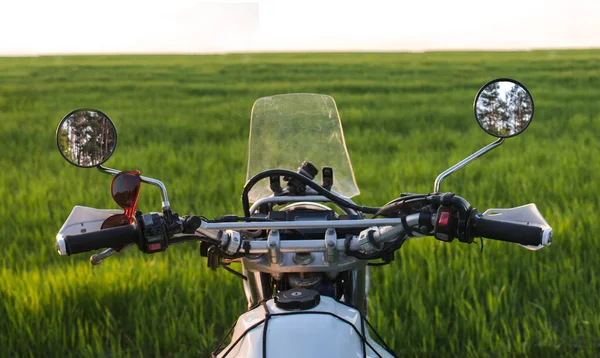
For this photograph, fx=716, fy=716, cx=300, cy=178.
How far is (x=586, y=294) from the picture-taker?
12.8 ft

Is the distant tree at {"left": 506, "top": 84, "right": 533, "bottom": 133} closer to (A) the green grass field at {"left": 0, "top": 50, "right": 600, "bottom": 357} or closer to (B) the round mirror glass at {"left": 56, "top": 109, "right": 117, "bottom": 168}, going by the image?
(B) the round mirror glass at {"left": 56, "top": 109, "right": 117, "bottom": 168}

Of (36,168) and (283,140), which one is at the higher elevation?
(283,140)

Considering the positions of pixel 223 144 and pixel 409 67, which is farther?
pixel 409 67

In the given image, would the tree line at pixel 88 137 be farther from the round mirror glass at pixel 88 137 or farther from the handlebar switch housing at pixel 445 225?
the handlebar switch housing at pixel 445 225

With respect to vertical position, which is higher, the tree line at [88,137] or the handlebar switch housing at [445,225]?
the tree line at [88,137]

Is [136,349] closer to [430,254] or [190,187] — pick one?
[430,254]

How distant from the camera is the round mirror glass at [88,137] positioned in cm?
200

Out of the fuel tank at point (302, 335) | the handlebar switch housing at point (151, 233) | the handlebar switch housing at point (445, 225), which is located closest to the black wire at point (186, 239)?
the handlebar switch housing at point (151, 233)

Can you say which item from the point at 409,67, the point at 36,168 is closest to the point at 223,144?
the point at 36,168

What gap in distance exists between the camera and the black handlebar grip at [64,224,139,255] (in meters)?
1.61

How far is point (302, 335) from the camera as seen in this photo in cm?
146

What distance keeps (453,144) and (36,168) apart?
5048 millimetres

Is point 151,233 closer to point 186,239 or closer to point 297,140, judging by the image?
point 186,239

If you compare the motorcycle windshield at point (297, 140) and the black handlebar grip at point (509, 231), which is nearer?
the black handlebar grip at point (509, 231)
